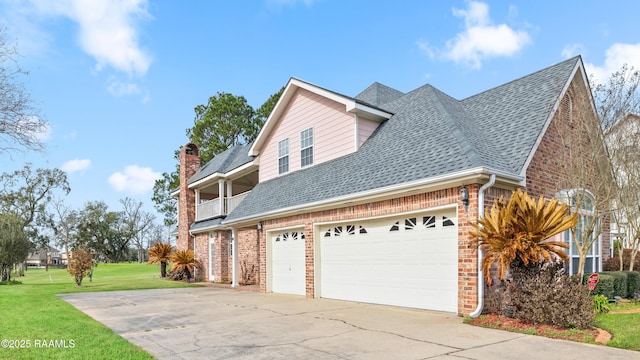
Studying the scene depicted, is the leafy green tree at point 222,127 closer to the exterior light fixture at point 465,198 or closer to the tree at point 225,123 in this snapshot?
the tree at point 225,123

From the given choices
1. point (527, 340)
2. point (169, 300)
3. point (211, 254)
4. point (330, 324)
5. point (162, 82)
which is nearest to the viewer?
point (527, 340)

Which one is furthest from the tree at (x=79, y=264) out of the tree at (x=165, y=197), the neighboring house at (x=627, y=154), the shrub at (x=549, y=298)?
the tree at (x=165, y=197)

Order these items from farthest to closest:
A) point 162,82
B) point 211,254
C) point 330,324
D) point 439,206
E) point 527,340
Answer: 1. point 211,254
2. point 162,82
3. point 439,206
4. point 330,324
5. point 527,340

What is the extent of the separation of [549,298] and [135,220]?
77.6 m

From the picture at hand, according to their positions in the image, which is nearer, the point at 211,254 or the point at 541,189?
the point at 541,189

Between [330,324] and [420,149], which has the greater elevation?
[420,149]

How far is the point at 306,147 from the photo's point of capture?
55.7ft

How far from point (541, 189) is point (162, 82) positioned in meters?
12.9

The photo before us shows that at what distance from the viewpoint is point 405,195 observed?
10.4 meters

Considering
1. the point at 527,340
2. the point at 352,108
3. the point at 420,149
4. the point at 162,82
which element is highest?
the point at 162,82

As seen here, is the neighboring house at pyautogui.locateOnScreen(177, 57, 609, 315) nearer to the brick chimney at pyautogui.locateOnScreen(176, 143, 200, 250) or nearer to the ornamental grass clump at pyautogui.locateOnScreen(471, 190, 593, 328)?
the ornamental grass clump at pyautogui.locateOnScreen(471, 190, 593, 328)

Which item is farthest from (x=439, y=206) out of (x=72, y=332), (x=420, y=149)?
(x=72, y=332)

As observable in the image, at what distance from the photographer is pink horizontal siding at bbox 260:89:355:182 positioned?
15.2 metres

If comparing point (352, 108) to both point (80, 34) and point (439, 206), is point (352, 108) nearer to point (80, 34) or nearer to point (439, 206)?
point (439, 206)
